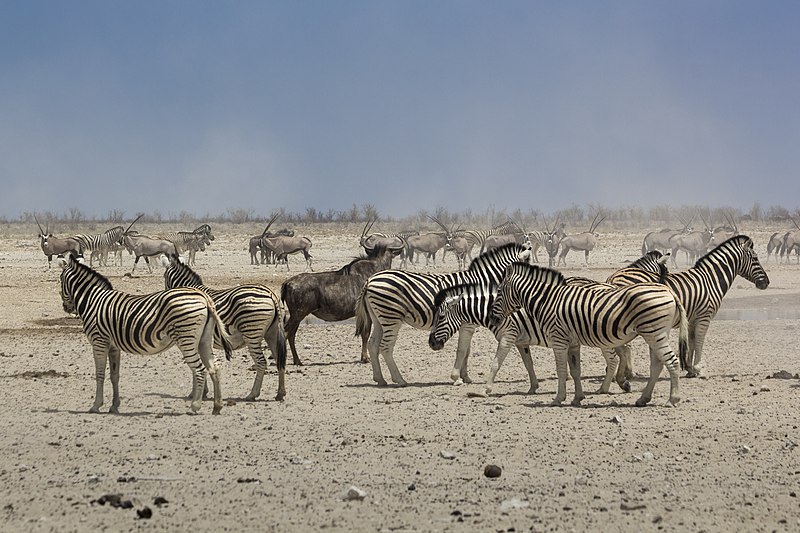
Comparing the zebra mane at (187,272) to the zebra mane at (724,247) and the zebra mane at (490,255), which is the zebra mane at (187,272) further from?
the zebra mane at (724,247)

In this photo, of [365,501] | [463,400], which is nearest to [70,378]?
[463,400]

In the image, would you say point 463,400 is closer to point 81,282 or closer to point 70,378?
point 81,282

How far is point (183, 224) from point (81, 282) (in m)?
59.6

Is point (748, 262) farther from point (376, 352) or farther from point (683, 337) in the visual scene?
point (376, 352)

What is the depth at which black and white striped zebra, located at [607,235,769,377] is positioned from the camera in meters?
12.8

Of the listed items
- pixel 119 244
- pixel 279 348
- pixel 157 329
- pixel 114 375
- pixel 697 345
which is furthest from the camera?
pixel 119 244

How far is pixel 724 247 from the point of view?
13.8m

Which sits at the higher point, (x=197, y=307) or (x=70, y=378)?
(x=197, y=307)

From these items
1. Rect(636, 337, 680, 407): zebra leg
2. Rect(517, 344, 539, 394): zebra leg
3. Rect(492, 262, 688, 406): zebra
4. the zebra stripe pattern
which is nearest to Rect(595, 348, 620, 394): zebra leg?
Rect(492, 262, 688, 406): zebra

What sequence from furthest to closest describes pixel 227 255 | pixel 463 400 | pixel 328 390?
pixel 227 255, pixel 328 390, pixel 463 400

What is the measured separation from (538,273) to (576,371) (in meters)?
1.15

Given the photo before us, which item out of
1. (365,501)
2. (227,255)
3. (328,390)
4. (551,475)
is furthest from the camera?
(227,255)

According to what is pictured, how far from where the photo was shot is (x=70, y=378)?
42.5ft

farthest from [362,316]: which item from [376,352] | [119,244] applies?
[119,244]
